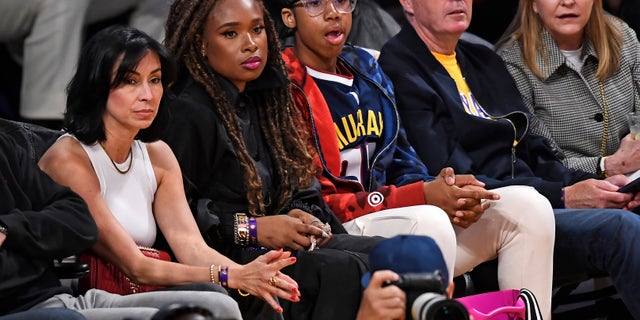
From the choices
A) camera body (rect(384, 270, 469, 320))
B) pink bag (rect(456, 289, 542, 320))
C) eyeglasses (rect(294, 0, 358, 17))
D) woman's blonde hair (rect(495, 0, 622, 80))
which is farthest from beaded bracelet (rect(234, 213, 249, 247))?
woman's blonde hair (rect(495, 0, 622, 80))

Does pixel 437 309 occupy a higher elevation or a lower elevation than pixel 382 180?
higher

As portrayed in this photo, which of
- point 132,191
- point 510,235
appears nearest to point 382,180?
point 510,235

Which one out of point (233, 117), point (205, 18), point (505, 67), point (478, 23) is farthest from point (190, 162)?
point (478, 23)

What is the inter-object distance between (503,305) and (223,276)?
38.0 inches

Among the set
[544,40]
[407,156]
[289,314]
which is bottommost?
[289,314]

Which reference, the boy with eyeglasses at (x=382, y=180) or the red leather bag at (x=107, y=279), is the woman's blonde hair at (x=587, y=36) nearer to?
the boy with eyeglasses at (x=382, y=180)

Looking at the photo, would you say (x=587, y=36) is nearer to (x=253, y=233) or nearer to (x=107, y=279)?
(x=253, y=233)

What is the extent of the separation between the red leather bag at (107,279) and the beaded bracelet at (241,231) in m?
0.37

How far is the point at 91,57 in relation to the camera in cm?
318

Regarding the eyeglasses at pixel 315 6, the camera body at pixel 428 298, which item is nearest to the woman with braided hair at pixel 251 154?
the eyeglasses at pixel 315 6

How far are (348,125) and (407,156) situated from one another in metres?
0.25

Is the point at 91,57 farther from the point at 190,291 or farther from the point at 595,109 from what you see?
the point at 595,109

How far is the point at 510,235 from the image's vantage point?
3777 mm

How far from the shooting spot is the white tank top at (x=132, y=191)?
3205 mm
